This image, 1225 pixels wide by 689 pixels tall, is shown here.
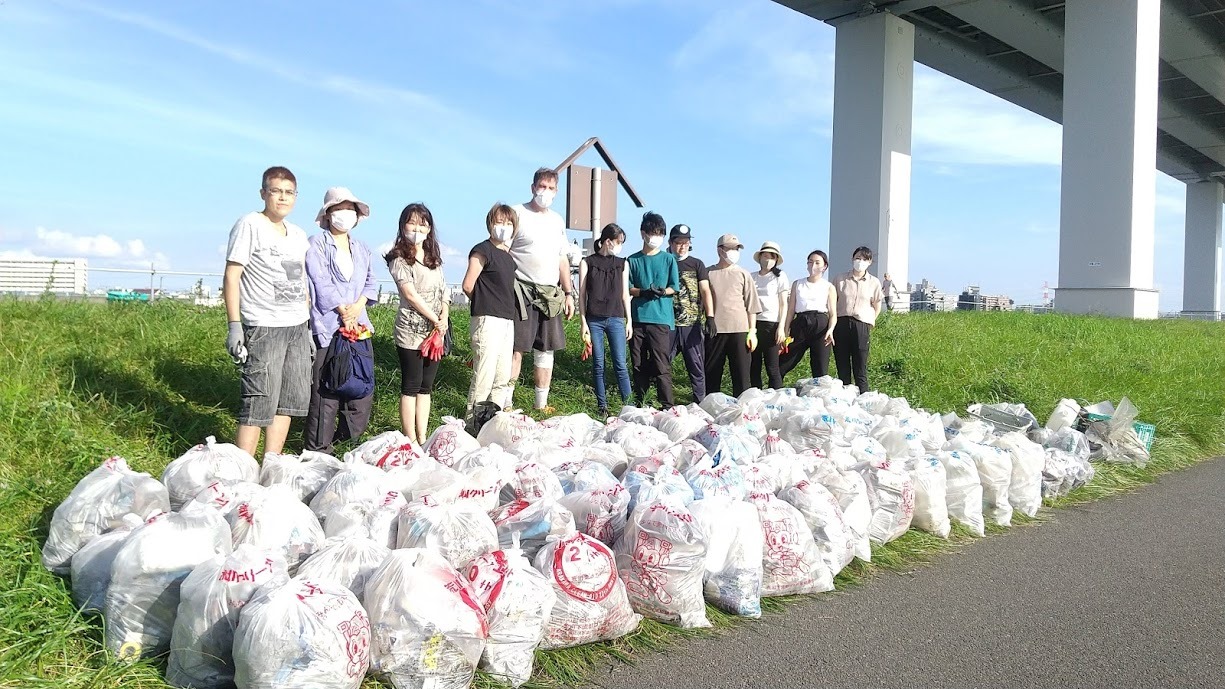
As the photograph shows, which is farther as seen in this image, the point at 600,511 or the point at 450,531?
the point at 600,511

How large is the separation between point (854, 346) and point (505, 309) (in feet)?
13.0

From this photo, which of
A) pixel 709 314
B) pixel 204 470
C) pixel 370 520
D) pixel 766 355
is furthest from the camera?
pixel 766 355

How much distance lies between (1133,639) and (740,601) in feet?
4.87

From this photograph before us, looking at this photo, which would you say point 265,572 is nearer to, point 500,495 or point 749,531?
point 500,495

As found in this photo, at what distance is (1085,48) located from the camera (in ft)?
65.6

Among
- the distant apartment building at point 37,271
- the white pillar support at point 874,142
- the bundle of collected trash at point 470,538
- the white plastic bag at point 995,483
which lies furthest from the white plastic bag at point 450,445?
the white pillar support at point 874,142

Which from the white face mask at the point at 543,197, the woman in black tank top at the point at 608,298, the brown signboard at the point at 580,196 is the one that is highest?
the brown signboard at the point at 580,196

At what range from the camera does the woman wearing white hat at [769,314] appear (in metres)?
8.48

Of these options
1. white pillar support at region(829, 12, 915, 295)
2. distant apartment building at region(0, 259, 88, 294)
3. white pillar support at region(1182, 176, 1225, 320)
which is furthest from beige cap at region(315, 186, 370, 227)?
white pillar support at region(1182, 176, 1225, 320)

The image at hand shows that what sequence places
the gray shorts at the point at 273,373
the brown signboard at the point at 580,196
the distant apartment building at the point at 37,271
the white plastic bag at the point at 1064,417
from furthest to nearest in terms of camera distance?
the distant apartment building at the point at 37,271 → the brown signboard at the point at 580,196 → the white plastic bag at the point at 1064,417 → the gray shorts at the point at 273,373

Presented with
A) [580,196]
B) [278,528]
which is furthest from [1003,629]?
[580,196]

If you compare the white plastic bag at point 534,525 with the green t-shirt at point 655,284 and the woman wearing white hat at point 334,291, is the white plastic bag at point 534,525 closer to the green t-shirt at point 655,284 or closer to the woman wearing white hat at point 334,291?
the woman wearing white hat at point 334,291

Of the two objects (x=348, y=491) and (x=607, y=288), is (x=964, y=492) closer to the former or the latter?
(x=607, y=288)

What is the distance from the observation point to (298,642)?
8.32 feet
